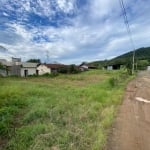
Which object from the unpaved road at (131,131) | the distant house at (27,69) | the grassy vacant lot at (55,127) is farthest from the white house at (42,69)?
the unpaved road at (131,131)

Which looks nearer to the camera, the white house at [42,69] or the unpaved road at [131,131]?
the unpaved road at [131,131]

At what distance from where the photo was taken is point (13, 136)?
4824 millimetres

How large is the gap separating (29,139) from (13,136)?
56cm

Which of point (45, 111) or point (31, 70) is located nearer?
point (45, 111)

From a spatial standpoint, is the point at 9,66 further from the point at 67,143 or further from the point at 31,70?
the point at 67,143

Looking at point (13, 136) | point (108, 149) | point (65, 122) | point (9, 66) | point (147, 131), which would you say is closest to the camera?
point (108, 149)

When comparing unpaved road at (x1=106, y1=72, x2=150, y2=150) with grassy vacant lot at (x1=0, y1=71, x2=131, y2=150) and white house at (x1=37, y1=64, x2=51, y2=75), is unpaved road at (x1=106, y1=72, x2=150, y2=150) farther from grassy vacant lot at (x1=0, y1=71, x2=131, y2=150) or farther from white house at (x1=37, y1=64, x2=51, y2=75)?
white house at (x1=37, y1=64, x2=51, y2=75)

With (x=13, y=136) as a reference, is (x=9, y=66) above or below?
above

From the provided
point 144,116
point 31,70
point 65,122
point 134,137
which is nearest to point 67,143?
point 65,122

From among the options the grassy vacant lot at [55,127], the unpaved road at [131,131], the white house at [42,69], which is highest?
the white house at [42,69]

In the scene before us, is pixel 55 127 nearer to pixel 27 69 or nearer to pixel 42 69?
pixel 27 69

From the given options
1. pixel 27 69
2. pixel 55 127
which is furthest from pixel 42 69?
pixel 55 127

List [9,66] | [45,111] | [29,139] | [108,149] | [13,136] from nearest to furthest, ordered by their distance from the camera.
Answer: [108,149]
[29,139]
[13,136]
[45,111]
[9,66]

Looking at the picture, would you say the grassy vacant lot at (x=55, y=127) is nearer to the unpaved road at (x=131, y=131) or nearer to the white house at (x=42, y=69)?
the unpaved road at (x=131, y=131)
